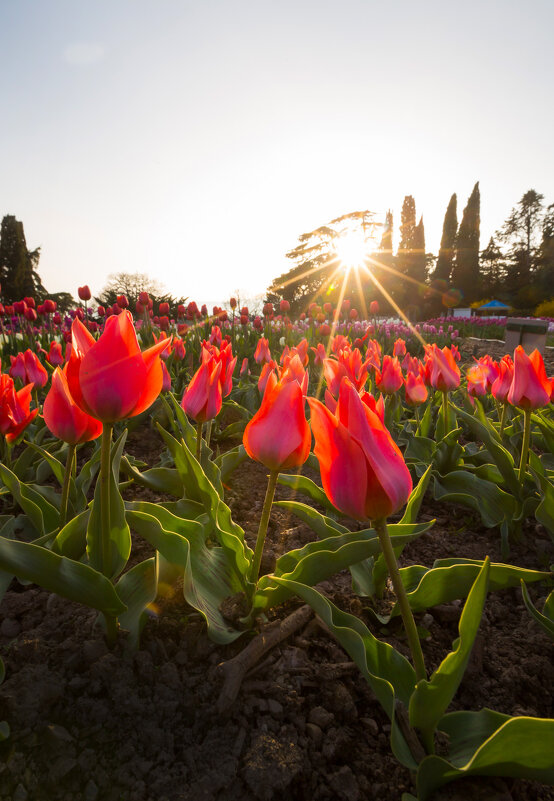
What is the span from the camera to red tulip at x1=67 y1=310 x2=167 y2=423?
104 cm

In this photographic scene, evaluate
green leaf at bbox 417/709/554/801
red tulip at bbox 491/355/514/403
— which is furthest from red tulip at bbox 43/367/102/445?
red tulip at bbox 491/355/514/403

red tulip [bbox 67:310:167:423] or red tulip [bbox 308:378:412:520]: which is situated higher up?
red tulip [bbox 67:310:167:423]

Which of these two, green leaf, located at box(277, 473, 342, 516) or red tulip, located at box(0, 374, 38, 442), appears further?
red tulip, located at box(0, 374, 38, 442)

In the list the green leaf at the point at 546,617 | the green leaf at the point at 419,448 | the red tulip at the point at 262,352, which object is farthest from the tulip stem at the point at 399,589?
the red tulip at the point at 262,352

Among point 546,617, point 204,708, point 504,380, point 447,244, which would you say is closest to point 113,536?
point 204,708

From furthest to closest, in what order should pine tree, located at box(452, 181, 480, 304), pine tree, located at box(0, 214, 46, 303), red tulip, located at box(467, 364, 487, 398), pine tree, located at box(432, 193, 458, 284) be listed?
pine tree, located at box(432, 193, 458, 284) < pine tree, located at box(452, 181, 480, 304) < pine tree, located at box(0, 214, 46, 303) < red tulip, located at box(467, 364, 487, 398)

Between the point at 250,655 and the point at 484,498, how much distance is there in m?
1.49

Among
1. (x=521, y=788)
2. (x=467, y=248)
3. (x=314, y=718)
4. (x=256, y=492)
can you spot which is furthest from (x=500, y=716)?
(x=467, y=248)

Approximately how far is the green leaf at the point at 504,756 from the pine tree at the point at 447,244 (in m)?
49.8

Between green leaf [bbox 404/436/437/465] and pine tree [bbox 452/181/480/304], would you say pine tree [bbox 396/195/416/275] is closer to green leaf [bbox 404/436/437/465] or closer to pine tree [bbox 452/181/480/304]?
pine tree [bbox 452/181/480/304]

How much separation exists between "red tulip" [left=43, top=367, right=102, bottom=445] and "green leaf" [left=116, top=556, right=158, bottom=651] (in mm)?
454

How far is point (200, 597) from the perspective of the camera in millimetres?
1295

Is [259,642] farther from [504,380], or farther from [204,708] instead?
[504,380]

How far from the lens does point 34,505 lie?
65.1 inches
